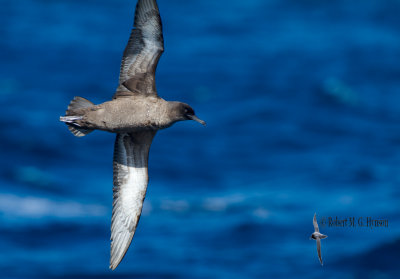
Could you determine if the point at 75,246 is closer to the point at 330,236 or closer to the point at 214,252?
the point at 214,252

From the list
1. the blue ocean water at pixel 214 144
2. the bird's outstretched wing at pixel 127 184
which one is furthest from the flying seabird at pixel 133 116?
the blue ocean water at pixel 214 144

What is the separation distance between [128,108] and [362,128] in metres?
61.6

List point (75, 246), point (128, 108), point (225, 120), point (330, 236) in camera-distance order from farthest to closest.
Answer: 1. point (225, 120)
2. point (75, 246)
3. point (330, 236)
4. point (128, 108)

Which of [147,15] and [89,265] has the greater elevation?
[89,265]

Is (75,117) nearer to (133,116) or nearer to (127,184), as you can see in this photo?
(133,116)

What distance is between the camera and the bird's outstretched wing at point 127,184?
11500mm

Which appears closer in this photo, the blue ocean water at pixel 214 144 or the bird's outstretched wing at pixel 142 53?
the bird's outstretched wing at pixel 142 53

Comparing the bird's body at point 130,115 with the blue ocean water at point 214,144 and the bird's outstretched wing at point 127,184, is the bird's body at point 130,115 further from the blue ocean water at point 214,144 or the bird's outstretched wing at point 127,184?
the blue ocean water at point 214,144

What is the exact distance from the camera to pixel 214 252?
209 feet

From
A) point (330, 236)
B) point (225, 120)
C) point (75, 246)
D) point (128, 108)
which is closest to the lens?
point (128, 108)

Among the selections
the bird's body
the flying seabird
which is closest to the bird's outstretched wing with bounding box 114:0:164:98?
the flying seabird

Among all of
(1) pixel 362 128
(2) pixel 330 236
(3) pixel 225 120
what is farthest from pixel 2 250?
(1) pixel 362 128

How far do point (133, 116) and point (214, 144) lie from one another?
196ft

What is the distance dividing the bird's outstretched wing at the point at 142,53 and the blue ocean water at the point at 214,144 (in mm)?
45950
